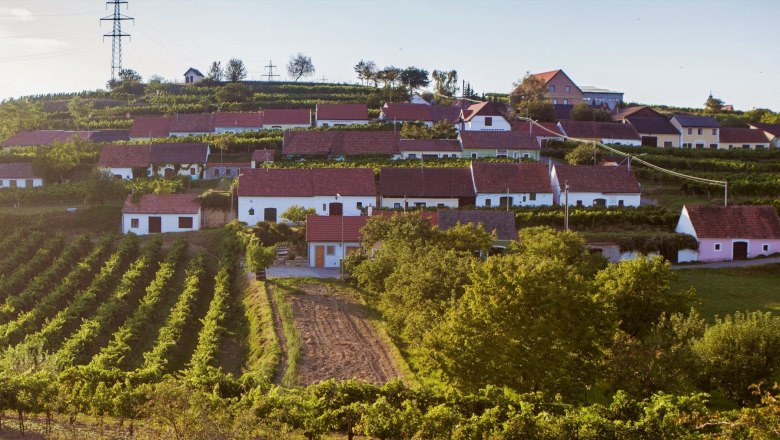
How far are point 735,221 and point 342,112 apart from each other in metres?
42.9

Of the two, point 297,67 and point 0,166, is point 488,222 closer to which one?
point 0,166

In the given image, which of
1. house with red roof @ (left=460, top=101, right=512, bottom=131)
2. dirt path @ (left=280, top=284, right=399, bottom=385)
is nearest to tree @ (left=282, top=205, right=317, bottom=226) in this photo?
dirt path @ (left=280, top=284, right=399, bottom=385)

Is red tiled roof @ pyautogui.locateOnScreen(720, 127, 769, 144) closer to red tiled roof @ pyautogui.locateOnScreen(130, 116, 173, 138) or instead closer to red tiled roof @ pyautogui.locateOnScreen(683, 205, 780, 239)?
red tiled roof @ pyautogui.locateOnScreen(683, 205, 780, 239)

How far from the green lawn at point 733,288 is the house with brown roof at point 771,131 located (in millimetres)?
39423

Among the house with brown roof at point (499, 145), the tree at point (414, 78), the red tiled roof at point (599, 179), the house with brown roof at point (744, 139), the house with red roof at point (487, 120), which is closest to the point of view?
the red tiled roof at point (599, 179)

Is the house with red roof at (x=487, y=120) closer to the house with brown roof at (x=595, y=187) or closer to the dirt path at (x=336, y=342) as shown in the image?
the house with brown roof at (x=595, y=187)

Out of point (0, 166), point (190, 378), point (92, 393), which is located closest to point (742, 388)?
point (190, 378)

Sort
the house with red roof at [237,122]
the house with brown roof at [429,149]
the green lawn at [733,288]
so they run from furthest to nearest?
the house with red roof at [237,122] < the house with brown roof at [429,149] < the green lawn at [733,288]

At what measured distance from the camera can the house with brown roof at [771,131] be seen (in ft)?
249

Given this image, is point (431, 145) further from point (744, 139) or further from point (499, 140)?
point (744, 139)

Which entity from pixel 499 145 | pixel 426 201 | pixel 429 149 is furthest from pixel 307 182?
pixel 499 145

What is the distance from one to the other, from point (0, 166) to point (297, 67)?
60.6 m

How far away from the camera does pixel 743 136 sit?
246ft

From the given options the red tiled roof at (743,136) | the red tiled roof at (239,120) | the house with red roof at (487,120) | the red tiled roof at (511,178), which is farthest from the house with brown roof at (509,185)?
the red tiled roof at (239,120)
